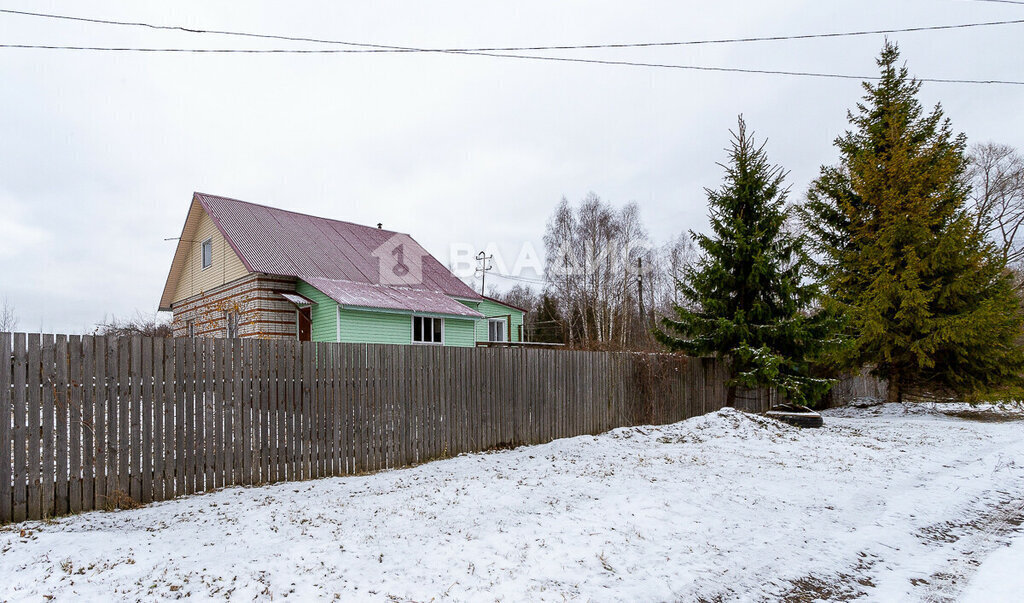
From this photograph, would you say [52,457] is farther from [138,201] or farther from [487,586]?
[138,201]

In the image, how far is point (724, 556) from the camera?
3793mm

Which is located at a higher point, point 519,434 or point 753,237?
point 753,237

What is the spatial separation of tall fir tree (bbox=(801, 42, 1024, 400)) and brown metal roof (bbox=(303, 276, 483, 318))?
11017 millimetres

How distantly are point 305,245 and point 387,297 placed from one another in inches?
151

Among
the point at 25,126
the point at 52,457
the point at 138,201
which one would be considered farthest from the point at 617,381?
the point at 138,201

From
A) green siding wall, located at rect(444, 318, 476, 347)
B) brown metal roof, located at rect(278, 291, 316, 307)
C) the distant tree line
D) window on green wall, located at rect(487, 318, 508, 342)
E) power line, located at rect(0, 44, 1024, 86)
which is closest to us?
power line, located at rect(0, 44, 1024, 86)

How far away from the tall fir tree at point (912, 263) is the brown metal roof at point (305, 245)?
12.4 metres

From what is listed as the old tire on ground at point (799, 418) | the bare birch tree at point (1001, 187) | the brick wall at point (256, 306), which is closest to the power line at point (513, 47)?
the old tire on ground at point (799, 418)

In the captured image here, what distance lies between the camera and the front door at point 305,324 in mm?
16375

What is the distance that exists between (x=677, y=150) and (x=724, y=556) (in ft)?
56.7

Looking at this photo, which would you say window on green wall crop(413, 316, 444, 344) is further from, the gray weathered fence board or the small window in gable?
the gray weathered fence board

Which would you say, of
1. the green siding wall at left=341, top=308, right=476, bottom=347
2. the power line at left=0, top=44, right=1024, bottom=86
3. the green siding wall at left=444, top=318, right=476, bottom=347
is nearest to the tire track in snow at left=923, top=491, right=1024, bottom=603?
the power line at left=0, top=44, right=1024, bottom=86

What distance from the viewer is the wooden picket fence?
4.52 meters

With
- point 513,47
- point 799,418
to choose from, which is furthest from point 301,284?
point 799,418
